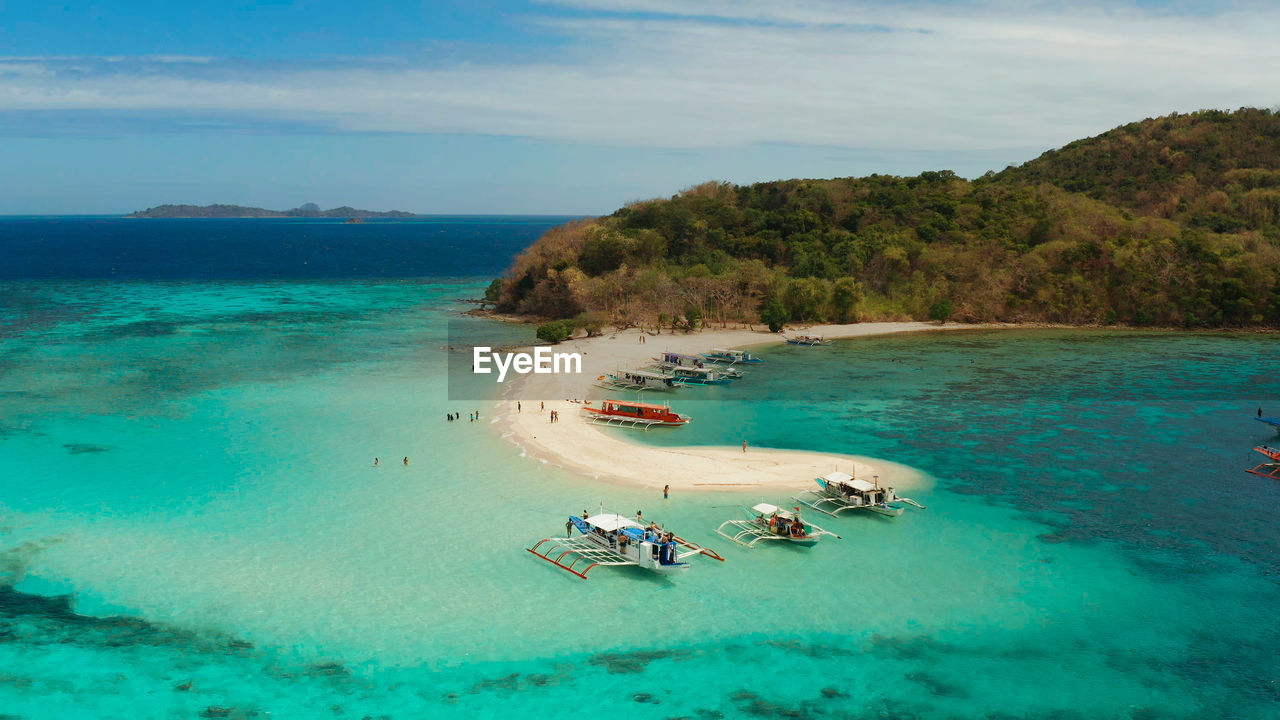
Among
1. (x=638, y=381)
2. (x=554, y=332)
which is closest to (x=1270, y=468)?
(x=638, y=381)

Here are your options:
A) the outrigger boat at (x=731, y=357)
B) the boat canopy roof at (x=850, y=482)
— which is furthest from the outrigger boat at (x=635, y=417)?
the outrigger boat at (x=731, y=357)

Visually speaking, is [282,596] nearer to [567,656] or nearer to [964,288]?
[567,656]

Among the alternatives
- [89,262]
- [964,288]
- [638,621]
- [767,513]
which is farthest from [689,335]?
[89,262]

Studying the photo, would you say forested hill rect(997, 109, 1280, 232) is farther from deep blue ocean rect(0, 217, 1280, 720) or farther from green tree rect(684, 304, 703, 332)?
green tree rect(684, 304, 703, 332)

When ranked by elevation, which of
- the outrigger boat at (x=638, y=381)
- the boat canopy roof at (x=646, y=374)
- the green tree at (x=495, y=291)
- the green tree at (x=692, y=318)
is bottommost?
the outrigger boat at (x=638, y=381)

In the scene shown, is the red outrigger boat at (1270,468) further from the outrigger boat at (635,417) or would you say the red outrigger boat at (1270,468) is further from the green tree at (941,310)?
the green tree at (941,310)

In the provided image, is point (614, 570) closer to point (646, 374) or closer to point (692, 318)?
point (646, 374)
